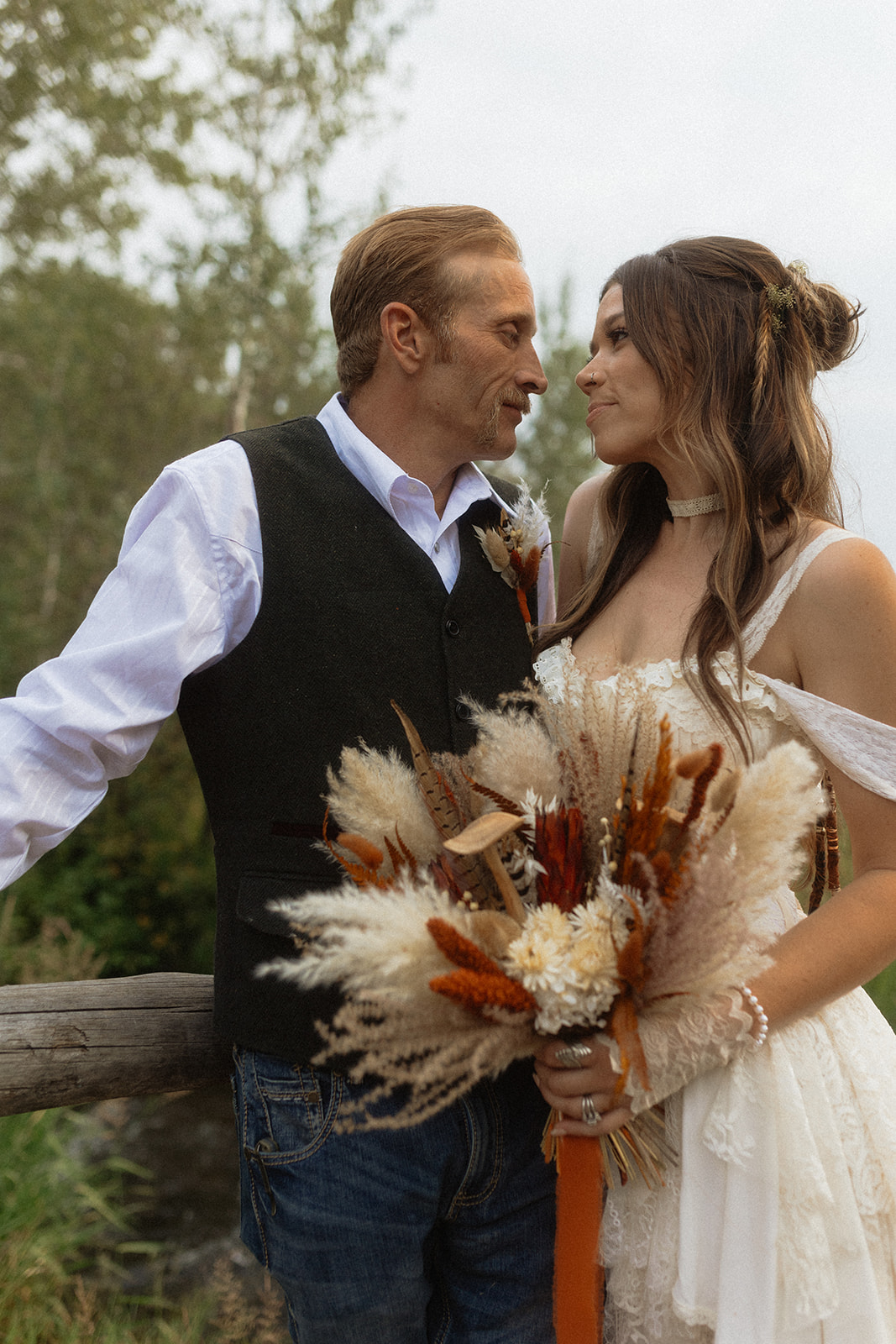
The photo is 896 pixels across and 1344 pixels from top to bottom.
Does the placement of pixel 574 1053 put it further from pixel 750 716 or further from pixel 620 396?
pixel 620 396

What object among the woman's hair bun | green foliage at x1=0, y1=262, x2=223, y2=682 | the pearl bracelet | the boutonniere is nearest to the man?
the boutonniere

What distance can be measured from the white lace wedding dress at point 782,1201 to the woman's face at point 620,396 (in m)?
0.73

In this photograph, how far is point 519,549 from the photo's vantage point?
209 cm

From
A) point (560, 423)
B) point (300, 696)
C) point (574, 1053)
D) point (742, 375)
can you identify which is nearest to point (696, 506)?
point (742, 375)

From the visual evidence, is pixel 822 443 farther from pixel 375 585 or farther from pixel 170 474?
pixel 170 474

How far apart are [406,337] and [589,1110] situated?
1529 mm

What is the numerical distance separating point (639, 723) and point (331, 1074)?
2.62ft

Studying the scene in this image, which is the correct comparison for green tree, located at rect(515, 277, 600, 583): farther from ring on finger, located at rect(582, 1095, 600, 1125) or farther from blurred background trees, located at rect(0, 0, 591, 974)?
ring on finger, located at rect(582, 1095, 600, 1125)

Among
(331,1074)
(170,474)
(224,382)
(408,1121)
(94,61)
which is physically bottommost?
(224,382)

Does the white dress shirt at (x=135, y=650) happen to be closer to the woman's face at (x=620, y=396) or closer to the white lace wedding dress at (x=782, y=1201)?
the white lace wedding dress at (x=782, y=1201)

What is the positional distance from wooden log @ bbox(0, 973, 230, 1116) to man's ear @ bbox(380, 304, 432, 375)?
135 centimetres

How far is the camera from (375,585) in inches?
71.7

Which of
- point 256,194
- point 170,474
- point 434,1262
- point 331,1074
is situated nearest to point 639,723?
point 331,1074

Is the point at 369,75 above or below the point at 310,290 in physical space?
above
